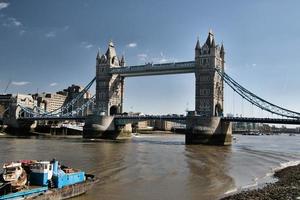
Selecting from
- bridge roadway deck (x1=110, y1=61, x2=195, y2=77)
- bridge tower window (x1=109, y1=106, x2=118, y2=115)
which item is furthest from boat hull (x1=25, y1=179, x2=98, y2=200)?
bridge tower window (x1=109, y1=106, x2=118, y2=115)

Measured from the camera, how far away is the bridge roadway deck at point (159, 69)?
8056 cm

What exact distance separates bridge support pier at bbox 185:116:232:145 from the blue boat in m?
47.4

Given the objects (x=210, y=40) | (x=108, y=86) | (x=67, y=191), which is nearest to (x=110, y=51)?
(x=108, y=86)

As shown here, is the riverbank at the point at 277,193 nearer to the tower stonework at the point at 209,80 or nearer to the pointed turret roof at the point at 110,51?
the tower stonework at the point at 209,80

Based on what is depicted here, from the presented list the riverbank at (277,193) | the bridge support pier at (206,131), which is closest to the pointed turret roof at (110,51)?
the bridge support pier at (206,131)

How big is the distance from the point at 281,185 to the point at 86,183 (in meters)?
11.2

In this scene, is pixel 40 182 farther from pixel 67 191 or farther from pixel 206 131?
pixel 206 131

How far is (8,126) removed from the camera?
109 meters

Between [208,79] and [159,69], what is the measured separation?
1117cm

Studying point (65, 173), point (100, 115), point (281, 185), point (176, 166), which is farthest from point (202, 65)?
point (65, 173)

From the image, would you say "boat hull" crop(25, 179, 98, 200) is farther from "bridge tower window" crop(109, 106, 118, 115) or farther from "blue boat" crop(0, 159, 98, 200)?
"bridge tower window" crop(109, 106, 118, 115)

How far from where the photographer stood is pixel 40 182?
18391 millimetres

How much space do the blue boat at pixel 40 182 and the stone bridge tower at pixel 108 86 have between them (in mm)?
72681

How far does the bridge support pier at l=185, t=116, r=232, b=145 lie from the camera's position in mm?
67250
